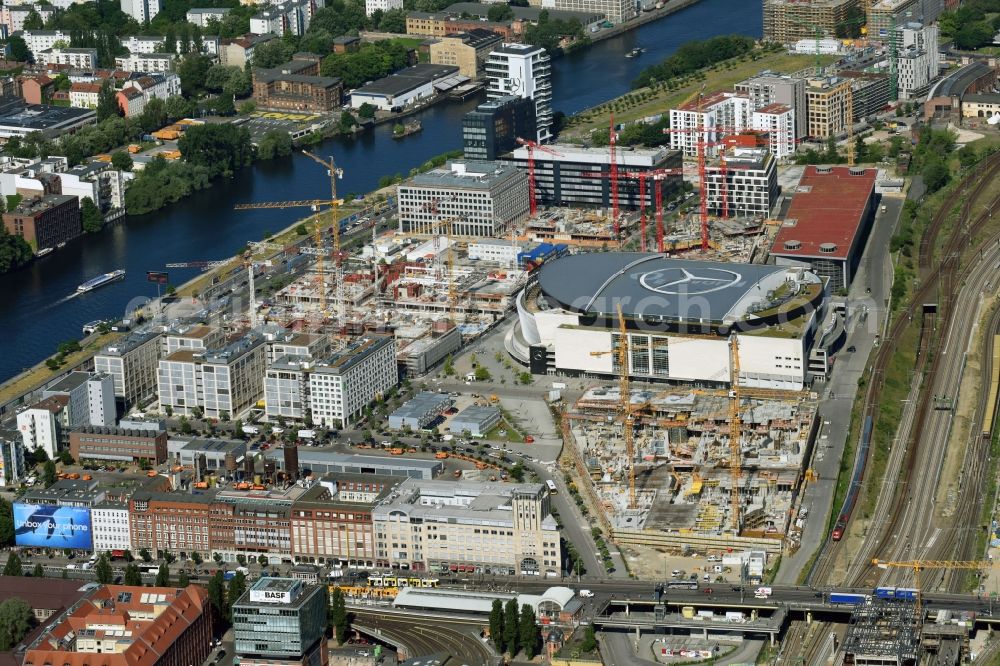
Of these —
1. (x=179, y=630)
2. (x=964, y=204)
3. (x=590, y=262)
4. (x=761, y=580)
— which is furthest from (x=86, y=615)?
(x=964, y=204)

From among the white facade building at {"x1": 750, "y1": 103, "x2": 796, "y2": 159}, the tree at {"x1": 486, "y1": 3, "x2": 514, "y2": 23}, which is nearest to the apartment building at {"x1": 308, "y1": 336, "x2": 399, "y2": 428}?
the white facade building at {"x1": 750, "y1": 103, "x2": 796, "y2": 159}

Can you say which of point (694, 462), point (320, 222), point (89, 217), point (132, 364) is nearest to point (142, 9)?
point (89, 217)

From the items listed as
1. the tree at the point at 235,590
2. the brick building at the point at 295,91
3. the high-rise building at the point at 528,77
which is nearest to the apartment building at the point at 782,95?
the high-rise building at the point at 528,77

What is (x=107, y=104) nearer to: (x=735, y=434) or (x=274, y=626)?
(x=735, y=434)

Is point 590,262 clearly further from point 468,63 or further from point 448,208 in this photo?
point 468,63

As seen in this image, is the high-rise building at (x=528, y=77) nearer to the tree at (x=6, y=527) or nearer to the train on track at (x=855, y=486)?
the train on track at (x=855, y=486)

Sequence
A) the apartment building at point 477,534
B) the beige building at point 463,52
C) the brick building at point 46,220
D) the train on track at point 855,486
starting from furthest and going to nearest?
the beige building at point 463,52
the brick building at point 46,220
the train on track at point 855,486
the apartment building at point 477,534
